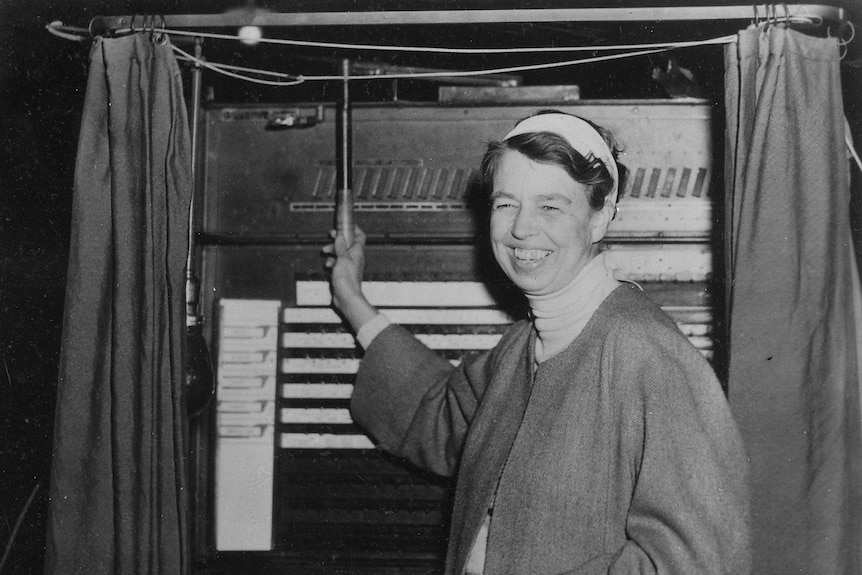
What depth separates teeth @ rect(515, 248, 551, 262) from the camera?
3.86 ft

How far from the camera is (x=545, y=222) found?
1.17 m

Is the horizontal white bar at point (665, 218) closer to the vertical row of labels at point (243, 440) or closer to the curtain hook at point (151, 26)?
the vertical row of labels at point (243, 440)

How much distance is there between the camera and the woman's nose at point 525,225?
1159mm

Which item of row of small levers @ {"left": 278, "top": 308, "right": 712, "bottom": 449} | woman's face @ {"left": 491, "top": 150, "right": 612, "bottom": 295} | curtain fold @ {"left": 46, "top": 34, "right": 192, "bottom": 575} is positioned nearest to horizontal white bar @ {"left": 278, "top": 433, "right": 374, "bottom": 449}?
row of small levers @ {"left": 278, "top": 308, "right": 712, "bottom": 449}

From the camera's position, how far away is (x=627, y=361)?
1045mm

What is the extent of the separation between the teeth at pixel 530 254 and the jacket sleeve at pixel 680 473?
245 mm

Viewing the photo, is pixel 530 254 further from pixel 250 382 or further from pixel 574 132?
pixel 250 382

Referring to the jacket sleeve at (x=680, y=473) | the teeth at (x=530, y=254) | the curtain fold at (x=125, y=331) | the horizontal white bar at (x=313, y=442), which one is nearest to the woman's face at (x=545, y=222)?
the teeth at (x=530, y=254)

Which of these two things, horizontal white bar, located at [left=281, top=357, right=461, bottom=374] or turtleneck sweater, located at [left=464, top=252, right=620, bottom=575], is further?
horizontal white bar, located at [left=281, top=357, right=461, bottom=374]

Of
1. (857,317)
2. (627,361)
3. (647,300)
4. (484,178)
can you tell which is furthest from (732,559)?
(484,178)

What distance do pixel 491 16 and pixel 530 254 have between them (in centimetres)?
49

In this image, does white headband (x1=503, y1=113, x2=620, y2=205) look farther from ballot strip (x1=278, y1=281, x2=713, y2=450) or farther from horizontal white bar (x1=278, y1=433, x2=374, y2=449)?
horizontal white bar (x1=278, y1=433, x2=374, y2=449)

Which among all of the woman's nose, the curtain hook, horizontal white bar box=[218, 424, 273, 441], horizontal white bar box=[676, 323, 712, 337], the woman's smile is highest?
the curtain hook

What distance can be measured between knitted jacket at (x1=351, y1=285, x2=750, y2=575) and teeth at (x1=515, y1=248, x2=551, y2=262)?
0.44 ft
